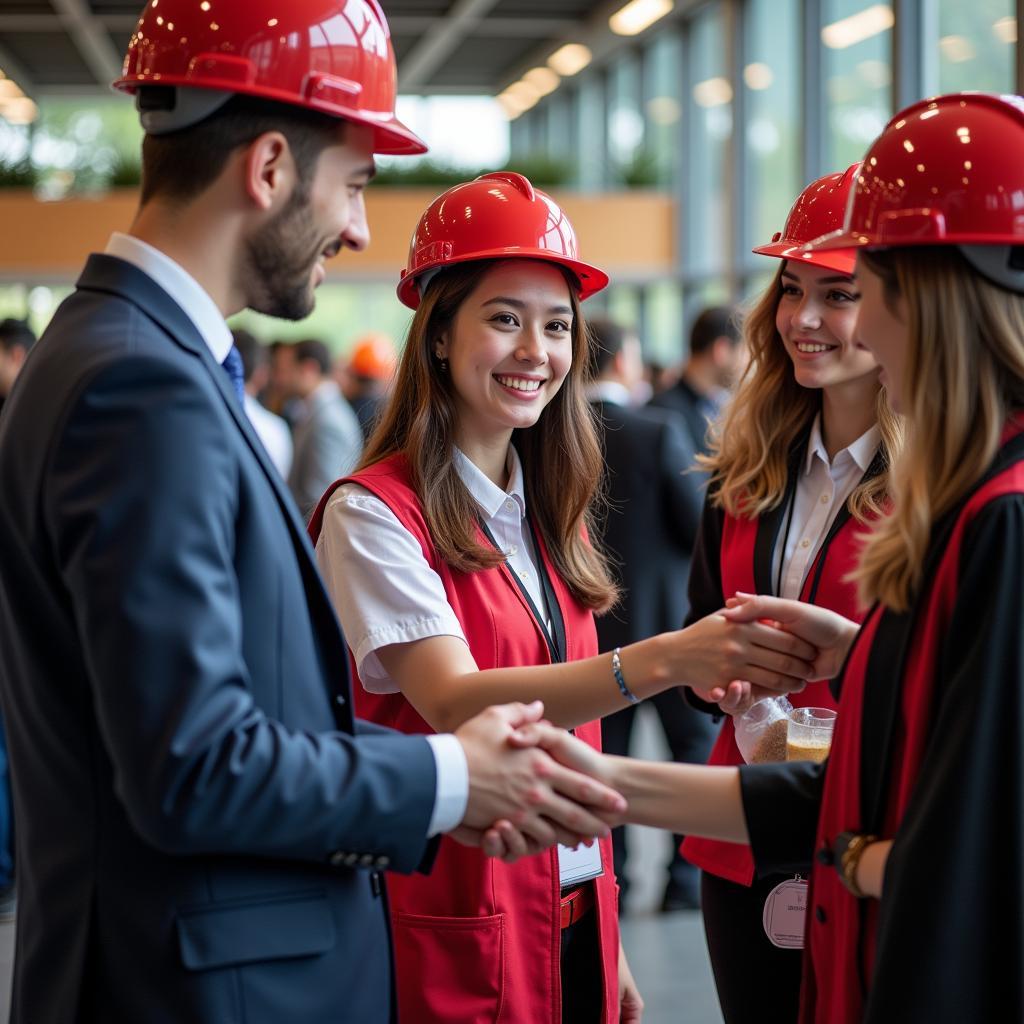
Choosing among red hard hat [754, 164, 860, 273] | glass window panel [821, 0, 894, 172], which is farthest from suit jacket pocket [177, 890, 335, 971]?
glass window panel [821, 0, 894, 172]

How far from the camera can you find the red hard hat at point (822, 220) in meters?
2.35

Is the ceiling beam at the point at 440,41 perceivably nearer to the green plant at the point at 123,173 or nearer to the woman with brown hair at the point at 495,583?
the green plant at the point at 123,173

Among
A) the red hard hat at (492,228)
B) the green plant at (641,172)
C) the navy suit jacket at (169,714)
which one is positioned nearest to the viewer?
the navy suit jacket at (169,714)

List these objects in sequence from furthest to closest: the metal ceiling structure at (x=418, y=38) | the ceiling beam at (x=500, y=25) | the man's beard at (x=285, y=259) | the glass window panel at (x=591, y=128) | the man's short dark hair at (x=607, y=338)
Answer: the glass window panel at (x=591, y=128) → the ceiling beam at (x=500, y=25) → the metal ceiling structure at (x=418, y=38) → the man's short dark hair at (x=607, y=338) → the man's beard at (x=285, y=259)

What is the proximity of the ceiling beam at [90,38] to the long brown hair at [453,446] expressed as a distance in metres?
11.0

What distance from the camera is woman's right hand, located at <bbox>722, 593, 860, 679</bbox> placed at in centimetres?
197

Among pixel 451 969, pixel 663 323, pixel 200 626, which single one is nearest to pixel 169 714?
pixel 200 626

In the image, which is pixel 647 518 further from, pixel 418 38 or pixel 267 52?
pixel 418 38

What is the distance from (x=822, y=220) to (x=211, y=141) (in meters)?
1.31

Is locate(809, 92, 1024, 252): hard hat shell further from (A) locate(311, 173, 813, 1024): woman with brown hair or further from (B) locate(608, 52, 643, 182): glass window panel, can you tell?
(B) locate(608, 52, 643, 182): glass window panel

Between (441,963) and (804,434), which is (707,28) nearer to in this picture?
(804,434)

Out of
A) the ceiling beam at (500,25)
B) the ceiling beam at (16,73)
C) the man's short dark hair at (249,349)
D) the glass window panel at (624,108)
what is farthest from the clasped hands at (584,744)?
the ceiling beam at (16,73)

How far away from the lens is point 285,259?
148cm

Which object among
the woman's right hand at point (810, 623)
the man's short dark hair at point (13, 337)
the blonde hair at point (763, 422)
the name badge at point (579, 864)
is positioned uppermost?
the man's short dark hair at point (13, 337)
